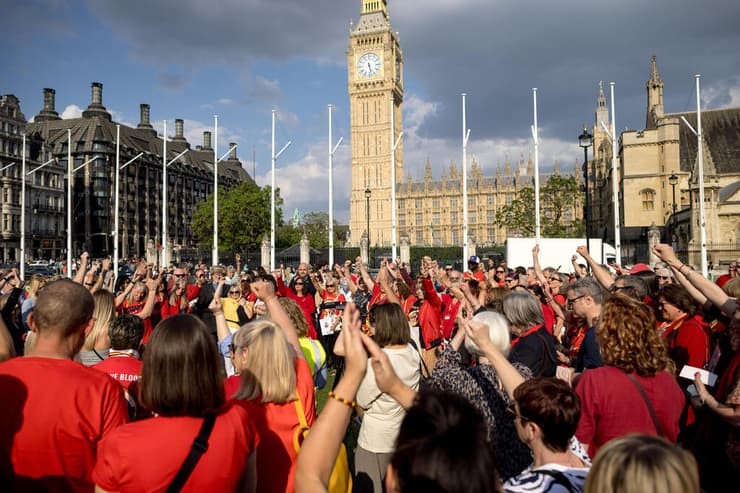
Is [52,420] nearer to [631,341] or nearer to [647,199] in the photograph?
[631,341]

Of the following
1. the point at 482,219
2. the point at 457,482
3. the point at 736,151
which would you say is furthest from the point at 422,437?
the point at 482,219

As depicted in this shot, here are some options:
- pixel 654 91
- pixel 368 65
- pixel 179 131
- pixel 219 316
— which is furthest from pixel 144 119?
pixel 219 316

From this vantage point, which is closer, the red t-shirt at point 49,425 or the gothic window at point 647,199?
the red t-shirt at point 49,425

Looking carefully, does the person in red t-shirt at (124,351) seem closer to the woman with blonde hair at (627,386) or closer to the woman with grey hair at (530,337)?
the woman with grey hair at (530,337)

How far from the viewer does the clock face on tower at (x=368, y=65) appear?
79125 millimetres

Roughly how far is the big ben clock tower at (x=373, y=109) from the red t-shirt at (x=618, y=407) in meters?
74.7

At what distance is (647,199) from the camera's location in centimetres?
4572

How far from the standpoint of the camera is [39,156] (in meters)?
58.3

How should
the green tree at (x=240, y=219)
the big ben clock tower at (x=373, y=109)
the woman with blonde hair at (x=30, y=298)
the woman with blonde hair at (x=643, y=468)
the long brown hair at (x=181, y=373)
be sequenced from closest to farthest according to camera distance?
1. the woman with blonde hair at (x=643, y=468)
2. the long brown hair at (x=181, y=373)
3. the woman with blonde hair at (x=30, y=298)
4. the green tree at (x=240, y=219)
5. the big ben clock tower at (x=373, y=109)

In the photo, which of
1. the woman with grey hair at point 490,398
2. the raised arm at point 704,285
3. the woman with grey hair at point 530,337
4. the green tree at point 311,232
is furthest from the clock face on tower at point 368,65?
the woman with grey hair at point 490,398

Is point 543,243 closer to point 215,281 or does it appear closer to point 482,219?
point 215,281

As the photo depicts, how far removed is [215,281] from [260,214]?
49.2 metres

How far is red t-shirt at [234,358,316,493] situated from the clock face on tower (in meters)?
80.9

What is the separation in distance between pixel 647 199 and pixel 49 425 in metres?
50.4
